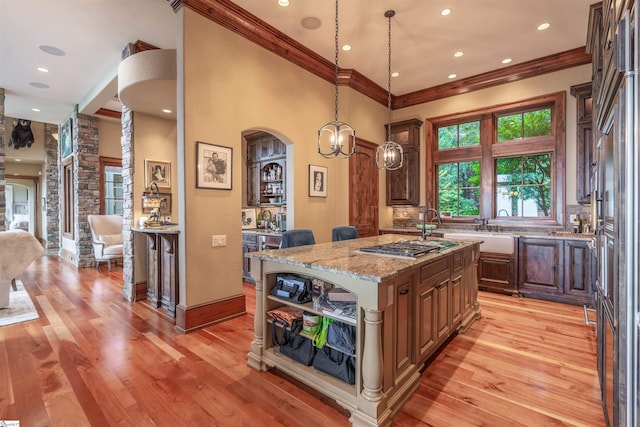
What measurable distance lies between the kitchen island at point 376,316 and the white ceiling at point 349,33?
9.53 feet

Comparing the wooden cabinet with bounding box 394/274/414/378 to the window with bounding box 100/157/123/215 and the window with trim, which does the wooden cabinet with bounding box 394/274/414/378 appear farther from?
the window with bounding box 100/157/123/215

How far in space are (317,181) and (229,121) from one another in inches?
65.9

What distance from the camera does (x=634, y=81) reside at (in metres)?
1.08

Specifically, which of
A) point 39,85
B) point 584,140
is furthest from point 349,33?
point 39,85

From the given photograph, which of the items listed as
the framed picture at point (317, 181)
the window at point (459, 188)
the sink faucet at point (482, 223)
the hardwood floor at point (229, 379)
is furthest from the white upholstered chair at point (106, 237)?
the sink faucet at point (482, 223)

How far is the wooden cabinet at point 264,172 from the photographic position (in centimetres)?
566

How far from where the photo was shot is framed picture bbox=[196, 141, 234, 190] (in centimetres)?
318

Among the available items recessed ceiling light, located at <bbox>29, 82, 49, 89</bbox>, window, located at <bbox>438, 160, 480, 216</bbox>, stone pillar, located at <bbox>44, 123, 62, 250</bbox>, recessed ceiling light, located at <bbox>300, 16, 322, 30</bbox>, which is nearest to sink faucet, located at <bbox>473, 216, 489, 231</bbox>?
window, located at <bbox>438, 160, 480, 216</bbox>

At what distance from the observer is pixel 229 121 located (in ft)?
11.3

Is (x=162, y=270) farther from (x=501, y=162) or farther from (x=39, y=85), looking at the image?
(x=501, y=162)

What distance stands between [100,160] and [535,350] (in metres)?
8.44

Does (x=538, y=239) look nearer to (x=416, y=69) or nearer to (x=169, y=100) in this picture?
(x=416, y=69)

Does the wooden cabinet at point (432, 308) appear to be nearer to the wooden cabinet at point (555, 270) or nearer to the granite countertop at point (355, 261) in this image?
the granite countertop at point (355, 261)

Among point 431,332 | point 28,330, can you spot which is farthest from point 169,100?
point 431,332
